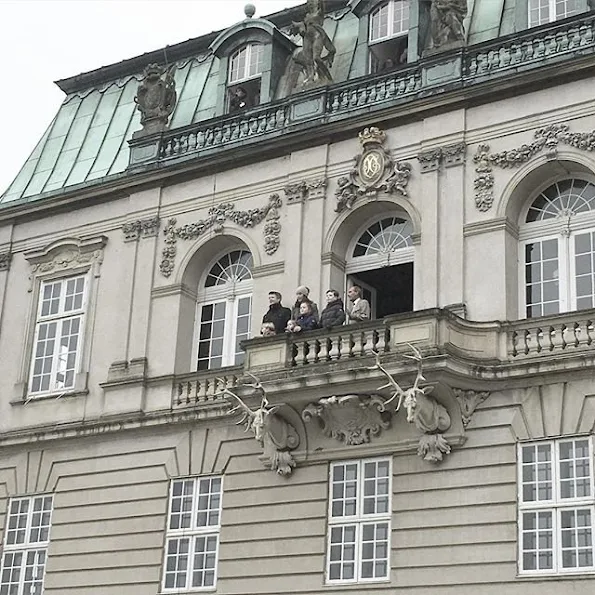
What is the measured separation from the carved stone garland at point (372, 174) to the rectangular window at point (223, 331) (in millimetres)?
3341

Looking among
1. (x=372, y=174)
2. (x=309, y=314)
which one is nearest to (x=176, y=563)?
(x=309, y=314)

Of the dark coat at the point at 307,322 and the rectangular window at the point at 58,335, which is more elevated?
the rectangular window at the point at 58,335

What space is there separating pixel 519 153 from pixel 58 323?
11.8 m

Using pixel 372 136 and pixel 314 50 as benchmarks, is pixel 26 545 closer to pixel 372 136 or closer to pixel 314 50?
pixel 372 136

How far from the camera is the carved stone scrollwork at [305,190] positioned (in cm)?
2667

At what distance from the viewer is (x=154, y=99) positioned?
30.6m

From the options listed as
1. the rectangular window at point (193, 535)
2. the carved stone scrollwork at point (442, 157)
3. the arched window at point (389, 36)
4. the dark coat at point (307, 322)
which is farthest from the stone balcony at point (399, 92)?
the rectangular window at point (193, 535)

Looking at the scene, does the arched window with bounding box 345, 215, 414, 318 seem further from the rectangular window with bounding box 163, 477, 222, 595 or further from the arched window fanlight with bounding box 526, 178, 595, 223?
the rectangular window with bounding box 163, 477, 222, 595

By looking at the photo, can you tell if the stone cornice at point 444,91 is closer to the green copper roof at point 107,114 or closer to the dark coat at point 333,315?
the green copper roof at point 107,114

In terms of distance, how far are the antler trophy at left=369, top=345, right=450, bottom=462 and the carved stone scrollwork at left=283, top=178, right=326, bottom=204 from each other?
522 centimetres

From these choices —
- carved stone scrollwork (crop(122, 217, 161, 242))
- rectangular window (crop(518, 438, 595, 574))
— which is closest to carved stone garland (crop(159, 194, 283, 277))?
carved stone scrollwork (crop(122, 217, 161, 242))

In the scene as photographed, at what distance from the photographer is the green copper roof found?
102 ft

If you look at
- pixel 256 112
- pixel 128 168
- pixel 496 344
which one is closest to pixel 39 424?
pixel 128 168

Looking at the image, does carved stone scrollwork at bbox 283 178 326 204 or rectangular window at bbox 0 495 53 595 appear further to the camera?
rectangular window at bbox 0 495 53 595
